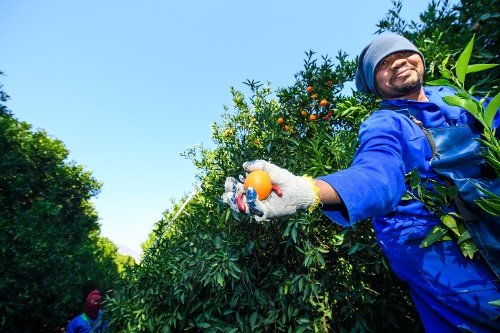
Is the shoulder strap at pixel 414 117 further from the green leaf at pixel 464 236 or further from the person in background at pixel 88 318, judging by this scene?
the person in background at pixel 88 318

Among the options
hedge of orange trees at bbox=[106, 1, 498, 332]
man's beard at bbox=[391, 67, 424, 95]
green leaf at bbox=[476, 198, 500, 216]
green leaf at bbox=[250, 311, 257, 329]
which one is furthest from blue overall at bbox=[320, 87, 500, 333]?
green leaf at bbox=[250, 311, 257, 329]

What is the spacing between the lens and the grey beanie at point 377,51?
1.67 metres

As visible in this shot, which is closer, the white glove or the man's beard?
the white glove

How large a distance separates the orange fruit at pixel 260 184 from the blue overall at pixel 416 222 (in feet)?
0.71

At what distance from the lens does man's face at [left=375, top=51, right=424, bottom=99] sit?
163 centimetres

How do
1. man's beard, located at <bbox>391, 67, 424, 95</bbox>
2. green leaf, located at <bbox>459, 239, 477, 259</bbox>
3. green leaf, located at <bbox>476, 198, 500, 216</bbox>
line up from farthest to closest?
man's beard, located at <bbox>391, 67, 424, 95</bbox>
green leaf, located at <bbox>459, 239, 477, 259</bbox>
green leaf, located at <bbox>476, 198, 500, 216</bbox>

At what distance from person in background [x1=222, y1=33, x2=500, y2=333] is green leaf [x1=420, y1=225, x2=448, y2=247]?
7 centimetres

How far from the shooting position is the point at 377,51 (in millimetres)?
1720

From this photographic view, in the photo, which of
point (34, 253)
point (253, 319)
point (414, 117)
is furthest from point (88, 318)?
point (414, 117)

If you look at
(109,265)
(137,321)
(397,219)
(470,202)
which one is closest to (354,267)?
(397,219)

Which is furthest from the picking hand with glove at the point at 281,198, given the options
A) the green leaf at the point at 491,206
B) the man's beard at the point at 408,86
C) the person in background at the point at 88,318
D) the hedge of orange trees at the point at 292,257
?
the person in background at the point at 88,318

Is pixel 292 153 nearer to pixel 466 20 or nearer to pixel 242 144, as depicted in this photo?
pixel 242 144

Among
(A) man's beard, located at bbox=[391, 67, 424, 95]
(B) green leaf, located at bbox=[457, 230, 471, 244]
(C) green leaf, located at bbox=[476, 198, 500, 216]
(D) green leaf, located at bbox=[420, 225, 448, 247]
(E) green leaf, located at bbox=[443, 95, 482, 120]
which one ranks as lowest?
(B) green leaf, located at bbox=[457, 230, 471, 244]

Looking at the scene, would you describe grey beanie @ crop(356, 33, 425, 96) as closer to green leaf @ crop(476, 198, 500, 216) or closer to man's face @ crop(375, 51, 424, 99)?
man's face @ crop(375, 51, 424, 99)
